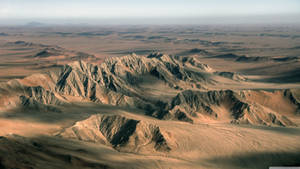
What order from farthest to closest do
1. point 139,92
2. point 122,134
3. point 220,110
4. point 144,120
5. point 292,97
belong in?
point 139,92
point 292,97
point 220,110
point 144,120
point 122,134

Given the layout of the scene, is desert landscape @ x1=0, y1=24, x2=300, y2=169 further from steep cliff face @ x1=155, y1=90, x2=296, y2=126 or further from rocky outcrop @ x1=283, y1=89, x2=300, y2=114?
steep cliff face @ x1=155, y1=90, x2=296, y2=126

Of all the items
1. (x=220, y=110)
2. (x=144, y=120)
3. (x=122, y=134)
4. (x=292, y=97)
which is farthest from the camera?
(x=292, y=97)

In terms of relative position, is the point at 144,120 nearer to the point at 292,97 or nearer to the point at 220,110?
the point at 220,110

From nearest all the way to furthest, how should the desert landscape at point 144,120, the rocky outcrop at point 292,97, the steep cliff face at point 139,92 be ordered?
the desert landscape at point 144,120 → the steep cliff face at point 139,92 → the rocky outcrop at point 292,97

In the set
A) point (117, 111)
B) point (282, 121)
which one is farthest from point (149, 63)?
point (282, 121)

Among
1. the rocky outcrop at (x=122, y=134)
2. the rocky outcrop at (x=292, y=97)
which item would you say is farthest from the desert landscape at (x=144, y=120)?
the rocky outcrop at (x=122, y=134)

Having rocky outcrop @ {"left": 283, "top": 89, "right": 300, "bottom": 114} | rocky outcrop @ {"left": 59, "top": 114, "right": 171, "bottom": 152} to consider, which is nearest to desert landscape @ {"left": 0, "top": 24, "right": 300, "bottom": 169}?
rocky outcrop @ {"left": 283, "top": 89, "right": 300, "bottom": 114}

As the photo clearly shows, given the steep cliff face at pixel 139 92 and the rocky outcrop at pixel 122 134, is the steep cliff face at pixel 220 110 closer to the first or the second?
the steep cliff face at pixel 139 92

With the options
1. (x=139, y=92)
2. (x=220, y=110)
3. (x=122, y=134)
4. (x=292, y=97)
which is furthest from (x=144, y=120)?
(x=292, y=97)

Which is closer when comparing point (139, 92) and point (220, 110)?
point (220, 110)
